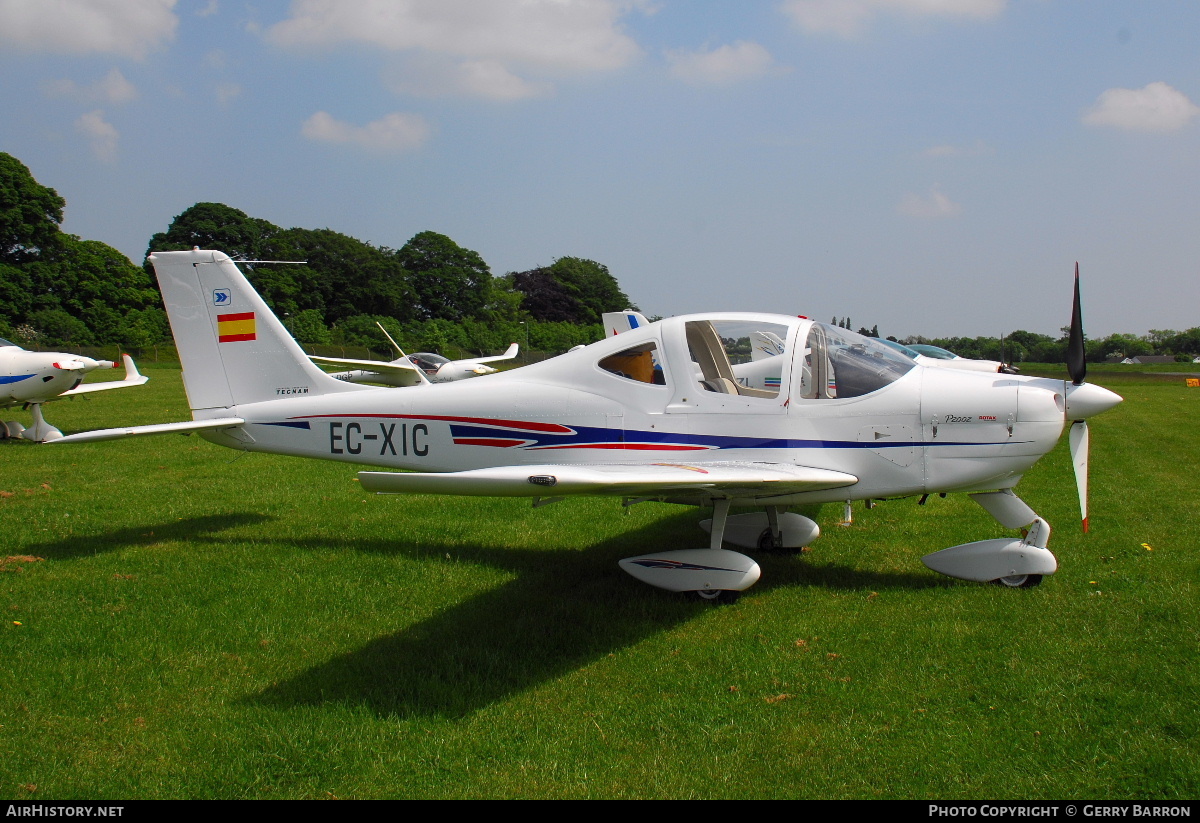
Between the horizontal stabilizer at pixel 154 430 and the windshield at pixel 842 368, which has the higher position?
the windshield at pixel 842 368

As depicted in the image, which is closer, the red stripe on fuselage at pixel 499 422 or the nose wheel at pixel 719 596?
the nose wheel at pixel 719 596

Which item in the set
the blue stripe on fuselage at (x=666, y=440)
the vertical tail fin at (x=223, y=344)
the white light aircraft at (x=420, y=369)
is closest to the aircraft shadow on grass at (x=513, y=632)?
the blue stripe on fuselage at (x=666, y=440)

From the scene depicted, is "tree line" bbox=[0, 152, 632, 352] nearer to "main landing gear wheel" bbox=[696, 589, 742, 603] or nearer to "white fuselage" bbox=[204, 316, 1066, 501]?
"white fuselage" bbox=[204, 316, 1066, 501]

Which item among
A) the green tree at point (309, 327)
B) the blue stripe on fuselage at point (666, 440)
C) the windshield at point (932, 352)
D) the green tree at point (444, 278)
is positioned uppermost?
the green tree at point (444, 278)

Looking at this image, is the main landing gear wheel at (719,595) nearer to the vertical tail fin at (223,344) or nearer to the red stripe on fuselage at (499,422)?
the red stripe on fuselage at (499,422)

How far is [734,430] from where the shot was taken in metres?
6.24

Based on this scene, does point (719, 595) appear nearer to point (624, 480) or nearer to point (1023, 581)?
point (624, 480)

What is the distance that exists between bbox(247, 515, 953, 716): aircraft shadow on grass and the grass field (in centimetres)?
2

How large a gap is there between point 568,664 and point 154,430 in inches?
162

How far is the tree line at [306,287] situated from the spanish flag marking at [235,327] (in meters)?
33.6

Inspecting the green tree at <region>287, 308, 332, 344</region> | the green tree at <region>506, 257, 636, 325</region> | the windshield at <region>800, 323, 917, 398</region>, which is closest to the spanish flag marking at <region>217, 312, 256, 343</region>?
the windshield at <region>800, 323, 917, 398</region>

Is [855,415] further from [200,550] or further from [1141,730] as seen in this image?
[200,550]

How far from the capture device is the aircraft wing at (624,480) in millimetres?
4297

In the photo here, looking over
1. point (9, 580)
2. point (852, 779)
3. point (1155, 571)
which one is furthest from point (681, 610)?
point (9, 580)
